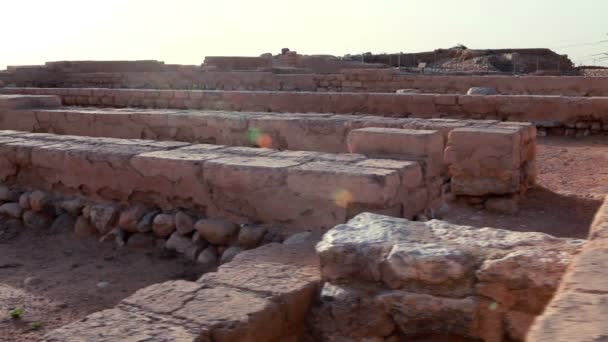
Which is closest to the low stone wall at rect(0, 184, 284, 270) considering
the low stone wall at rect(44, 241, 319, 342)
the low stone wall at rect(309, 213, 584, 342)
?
the low stone wall at rect(44, 241, 319, 342)

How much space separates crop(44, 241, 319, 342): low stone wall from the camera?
2.65m

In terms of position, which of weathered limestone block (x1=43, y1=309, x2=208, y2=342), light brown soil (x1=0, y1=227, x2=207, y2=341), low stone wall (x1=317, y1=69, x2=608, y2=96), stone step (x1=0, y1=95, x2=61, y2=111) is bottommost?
light brown soil (x1=0, y1=227, x2=207, y2=341)

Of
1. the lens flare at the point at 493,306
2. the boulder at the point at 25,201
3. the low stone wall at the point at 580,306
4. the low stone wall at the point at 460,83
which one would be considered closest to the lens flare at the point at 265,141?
the boulder at the point at 25,201

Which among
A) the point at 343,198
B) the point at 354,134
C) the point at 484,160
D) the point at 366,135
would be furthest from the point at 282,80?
the point at 343,198

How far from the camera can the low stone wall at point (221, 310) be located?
2646mm

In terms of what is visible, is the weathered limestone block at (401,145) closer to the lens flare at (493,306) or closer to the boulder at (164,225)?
the boulder at (164,225)

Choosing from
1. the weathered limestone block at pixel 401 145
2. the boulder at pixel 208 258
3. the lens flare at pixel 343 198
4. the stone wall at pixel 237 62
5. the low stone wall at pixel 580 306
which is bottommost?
the boulder at pixel 208 258

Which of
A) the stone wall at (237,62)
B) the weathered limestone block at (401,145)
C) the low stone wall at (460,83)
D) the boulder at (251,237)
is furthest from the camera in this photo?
the stone wall at (237,62)

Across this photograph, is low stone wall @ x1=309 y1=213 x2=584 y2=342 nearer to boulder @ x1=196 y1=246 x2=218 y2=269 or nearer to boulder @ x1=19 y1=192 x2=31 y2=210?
boulder @ x1=196 y1=246 x2=218 y2=269

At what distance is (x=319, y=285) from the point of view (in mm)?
3254

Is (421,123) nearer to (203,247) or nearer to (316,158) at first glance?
(316,158)

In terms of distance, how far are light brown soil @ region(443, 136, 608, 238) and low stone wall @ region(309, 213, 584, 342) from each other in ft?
10.3

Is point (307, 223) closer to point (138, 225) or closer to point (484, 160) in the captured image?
point (138, 225)

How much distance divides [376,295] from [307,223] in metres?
1.50
